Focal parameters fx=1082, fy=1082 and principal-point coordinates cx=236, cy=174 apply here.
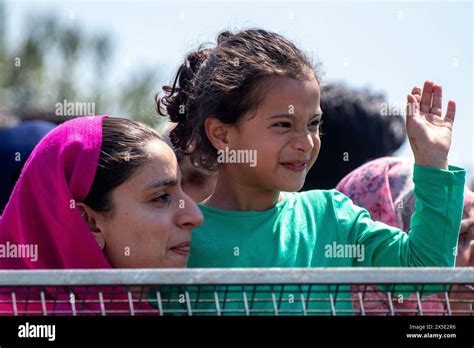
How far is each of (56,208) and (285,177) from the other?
2.62 ft

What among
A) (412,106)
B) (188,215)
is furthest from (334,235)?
(188,215)

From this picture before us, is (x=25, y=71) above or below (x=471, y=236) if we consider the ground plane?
below

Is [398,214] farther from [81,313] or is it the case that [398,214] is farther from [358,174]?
[81,313]

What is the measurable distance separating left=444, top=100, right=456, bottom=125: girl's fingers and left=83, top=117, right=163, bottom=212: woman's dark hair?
42.1 inches

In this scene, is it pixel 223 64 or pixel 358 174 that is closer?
pixel 223 64

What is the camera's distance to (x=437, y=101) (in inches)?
147

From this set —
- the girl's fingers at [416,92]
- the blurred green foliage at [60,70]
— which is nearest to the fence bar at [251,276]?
the girl's fingers at [416,92]

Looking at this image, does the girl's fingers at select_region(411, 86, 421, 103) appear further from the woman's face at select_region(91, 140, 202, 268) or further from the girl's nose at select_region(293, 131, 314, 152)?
the woman's face at select_region(91, 140, 202, 268)

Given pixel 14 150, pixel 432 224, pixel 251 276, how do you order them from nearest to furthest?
pixel 251 276 < pixel 432 224 < pixel 14 150

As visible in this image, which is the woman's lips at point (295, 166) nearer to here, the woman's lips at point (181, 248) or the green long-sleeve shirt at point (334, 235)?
the green long-sleeve shirt at point (334, 235)

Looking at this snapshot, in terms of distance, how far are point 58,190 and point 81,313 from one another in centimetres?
73

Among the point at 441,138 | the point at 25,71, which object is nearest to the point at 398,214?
the point at 441,138

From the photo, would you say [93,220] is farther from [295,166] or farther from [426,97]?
[426,97]
